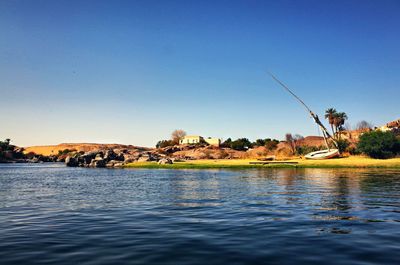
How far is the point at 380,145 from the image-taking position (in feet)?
212

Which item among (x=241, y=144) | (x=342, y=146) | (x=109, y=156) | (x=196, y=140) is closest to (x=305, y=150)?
(x=342, y=146)

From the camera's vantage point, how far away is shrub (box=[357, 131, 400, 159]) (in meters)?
65.1

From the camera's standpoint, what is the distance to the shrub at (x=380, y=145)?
2562 inches

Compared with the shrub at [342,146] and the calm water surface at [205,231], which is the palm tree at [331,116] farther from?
the calm water surface at [205,231]

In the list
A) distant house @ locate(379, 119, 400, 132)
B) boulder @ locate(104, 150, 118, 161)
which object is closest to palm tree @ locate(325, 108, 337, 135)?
distant house @ locate(379, 119, 400, 132)

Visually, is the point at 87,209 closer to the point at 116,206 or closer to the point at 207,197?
the point at 116,206

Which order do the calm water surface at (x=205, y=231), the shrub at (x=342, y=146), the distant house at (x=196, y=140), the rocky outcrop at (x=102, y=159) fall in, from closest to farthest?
1. the calm water surface at (x=205, y=231)
2. the shrub at (x=342, y=146)
3. the rocky outcrop at (x=102, y=159)
4. the distant house at (x=196, y=140)

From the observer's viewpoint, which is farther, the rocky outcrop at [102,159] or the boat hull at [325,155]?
the rocky outcrop at [102,159]

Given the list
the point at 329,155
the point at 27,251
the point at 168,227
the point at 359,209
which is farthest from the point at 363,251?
the point at 329,155

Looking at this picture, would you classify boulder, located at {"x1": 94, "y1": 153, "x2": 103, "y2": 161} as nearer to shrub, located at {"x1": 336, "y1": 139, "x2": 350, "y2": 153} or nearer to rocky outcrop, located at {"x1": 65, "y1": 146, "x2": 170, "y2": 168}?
rocky outcrop, located at {"x1": 65, "y1": 146, "x2": 170, "y2": 168}

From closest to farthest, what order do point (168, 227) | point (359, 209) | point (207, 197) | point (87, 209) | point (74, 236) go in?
point (74, 236)
point (168, 227)
point (359, 209)
point (87, 209)
point (207, 197)

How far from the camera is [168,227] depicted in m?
14.3

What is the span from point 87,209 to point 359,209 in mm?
15304

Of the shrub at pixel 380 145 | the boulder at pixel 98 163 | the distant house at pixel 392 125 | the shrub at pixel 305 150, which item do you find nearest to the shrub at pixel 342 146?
the shrub at pixel 305 150
